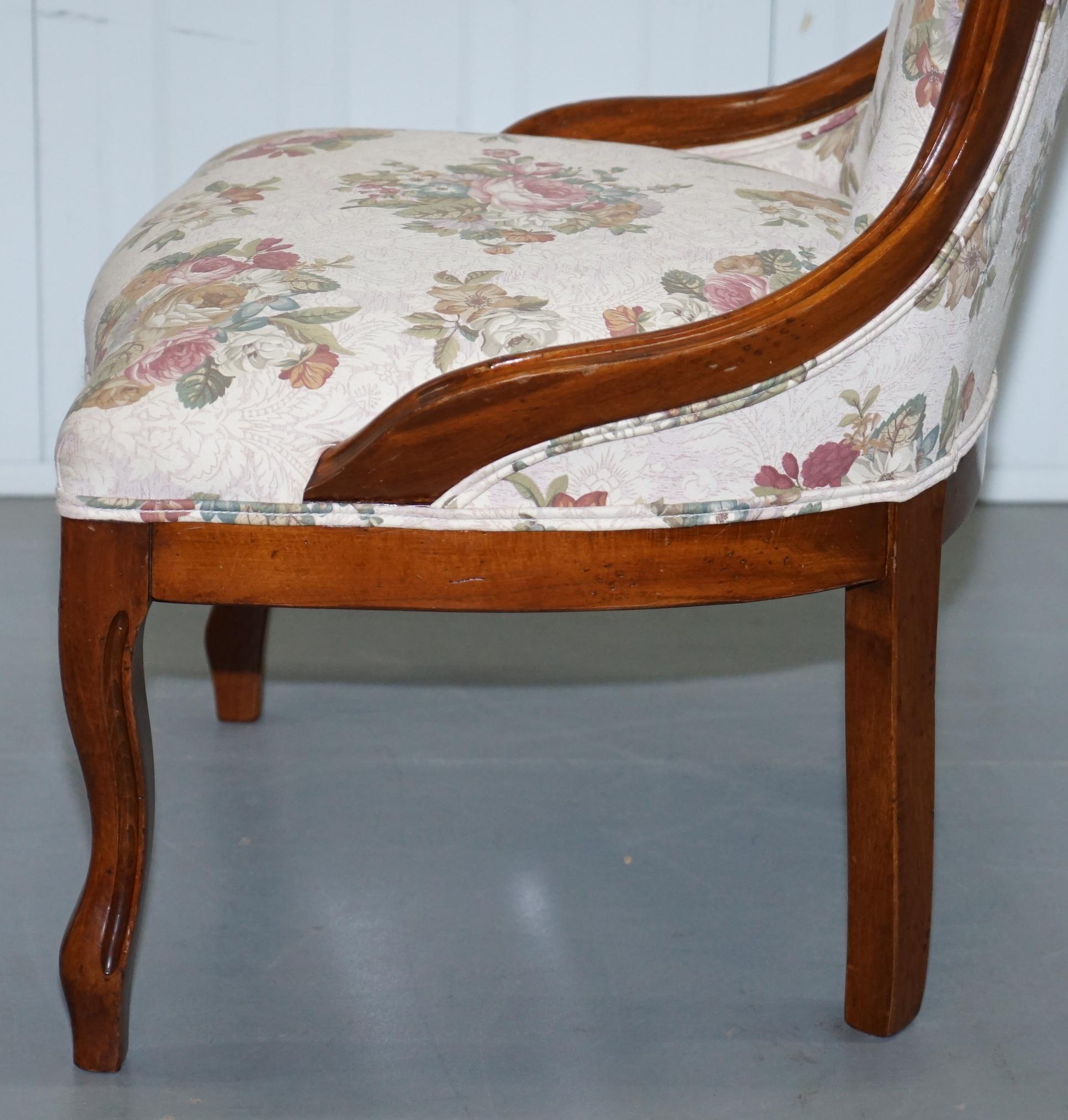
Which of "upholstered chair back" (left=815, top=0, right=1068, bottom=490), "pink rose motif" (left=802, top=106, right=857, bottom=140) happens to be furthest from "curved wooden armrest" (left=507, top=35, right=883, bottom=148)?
"upholstered chair back" (left=815, top=0, right=1068, bottom=490)

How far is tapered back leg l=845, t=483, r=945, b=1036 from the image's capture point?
0.85 metres

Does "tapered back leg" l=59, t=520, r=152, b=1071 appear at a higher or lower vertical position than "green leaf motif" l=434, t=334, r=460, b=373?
lower

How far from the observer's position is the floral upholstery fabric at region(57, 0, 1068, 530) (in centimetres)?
75

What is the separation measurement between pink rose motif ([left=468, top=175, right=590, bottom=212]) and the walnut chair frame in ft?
0.72

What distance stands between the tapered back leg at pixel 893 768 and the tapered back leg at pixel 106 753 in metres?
0.45

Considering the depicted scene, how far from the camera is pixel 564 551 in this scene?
78 centimetres

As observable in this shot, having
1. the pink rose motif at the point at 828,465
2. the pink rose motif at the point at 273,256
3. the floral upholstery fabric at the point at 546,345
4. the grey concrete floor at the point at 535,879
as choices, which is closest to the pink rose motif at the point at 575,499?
the floral upholstery fabric at the point at 546,345

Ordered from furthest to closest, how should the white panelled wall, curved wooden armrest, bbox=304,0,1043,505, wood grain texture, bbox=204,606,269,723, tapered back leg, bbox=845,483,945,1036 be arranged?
the white panelled wall → wood grain texture, bbox=204,606,269,723 → tapered back leg, bbox=845,483,945,1036 → curved wooden armrest, bbox=304,0,1043,505

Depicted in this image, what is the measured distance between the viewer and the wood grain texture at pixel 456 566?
0.77 metres

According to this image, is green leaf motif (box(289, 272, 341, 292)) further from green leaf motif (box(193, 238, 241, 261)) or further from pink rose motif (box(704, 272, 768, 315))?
pink rose motif (box(704, 272, 768, 315))

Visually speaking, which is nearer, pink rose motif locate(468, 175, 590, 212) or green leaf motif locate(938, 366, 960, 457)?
green leaf motif locate(938, 366, 960, 457)

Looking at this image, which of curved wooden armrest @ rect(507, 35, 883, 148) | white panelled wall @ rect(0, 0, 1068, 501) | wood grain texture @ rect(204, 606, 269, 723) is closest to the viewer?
curved wooden armrest @ rect(507, 35, 883, 148)

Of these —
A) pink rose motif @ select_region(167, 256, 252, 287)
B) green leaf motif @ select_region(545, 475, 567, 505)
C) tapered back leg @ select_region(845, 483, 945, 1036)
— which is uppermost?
pink rose motif @ select_region(167, 256, 252, 287)

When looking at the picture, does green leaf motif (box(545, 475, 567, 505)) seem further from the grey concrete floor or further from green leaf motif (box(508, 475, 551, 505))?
the grey concrete floor
